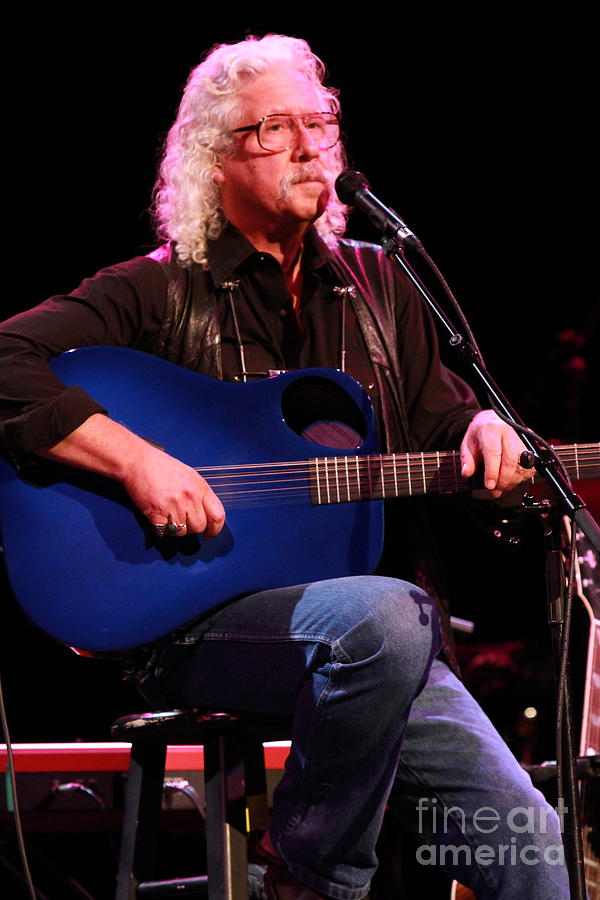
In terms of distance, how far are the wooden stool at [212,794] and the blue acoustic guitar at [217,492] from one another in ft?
0.68

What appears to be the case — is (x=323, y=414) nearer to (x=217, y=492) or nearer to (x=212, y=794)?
(x=217, y=492)

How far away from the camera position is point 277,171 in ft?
8.39

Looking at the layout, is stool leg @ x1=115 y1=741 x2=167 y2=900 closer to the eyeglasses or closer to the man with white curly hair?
the man with white curly hair

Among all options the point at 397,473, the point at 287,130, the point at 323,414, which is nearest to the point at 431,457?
the point at 397,473

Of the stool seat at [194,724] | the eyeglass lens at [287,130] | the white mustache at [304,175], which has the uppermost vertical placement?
the eyeglass lens at [287,130]

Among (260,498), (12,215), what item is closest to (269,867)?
(260,498)

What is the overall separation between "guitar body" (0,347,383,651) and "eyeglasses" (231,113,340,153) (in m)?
0.70

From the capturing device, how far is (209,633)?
209 cm

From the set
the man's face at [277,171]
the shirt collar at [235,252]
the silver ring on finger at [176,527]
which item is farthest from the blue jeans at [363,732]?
the man's face at [277,171]

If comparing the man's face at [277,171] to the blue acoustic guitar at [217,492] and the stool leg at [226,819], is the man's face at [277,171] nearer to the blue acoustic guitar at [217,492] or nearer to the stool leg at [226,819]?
the blue acoustic guitar at [217,492]

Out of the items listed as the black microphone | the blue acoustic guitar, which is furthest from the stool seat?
the black microphone

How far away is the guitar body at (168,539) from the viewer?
2068 millimetres

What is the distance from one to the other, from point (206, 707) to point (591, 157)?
3.46 metres

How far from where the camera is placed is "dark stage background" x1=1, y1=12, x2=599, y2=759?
12.4 feet
